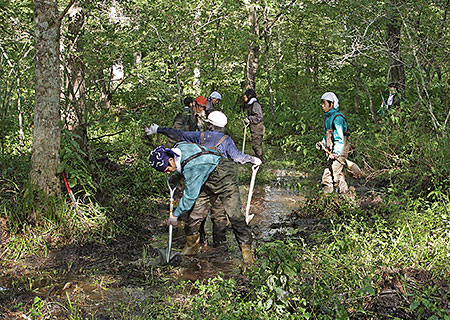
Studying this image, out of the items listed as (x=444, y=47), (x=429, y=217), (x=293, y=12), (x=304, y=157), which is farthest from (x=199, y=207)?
(x=293, y=12)

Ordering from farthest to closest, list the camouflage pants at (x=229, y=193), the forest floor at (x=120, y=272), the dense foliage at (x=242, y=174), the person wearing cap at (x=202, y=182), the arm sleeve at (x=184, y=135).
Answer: the arm sleeve at (x=184, y=135) < the camouflage pants at (x=229, y=193) < the person wearing cap at (x=202, y=182) < the forest floor at (x=120, y=272) < the dense foliage at (x=242, y=174)

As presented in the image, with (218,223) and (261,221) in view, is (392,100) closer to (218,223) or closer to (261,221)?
(261,221)

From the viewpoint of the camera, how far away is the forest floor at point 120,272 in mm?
4473

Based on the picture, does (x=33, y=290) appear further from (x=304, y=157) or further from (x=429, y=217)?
(x=304, y=157)

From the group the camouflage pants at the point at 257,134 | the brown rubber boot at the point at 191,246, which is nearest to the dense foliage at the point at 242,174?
the brown rubber boot at the point at 191,246

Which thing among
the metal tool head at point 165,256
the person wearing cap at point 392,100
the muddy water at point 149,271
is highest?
the person wearing cap at point 392,100

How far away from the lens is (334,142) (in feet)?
25.2

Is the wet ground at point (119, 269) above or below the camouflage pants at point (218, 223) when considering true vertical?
below

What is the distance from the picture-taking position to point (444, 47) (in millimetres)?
9766

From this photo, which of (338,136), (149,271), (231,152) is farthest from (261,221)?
(149,271)

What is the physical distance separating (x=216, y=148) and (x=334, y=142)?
8.32 feet

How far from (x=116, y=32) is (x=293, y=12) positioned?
8.22m

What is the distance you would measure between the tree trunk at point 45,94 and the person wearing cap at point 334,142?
437cm

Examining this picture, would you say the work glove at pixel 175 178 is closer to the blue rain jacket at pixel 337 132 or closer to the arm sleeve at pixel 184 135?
the arm sleeve at pixel 184 135
